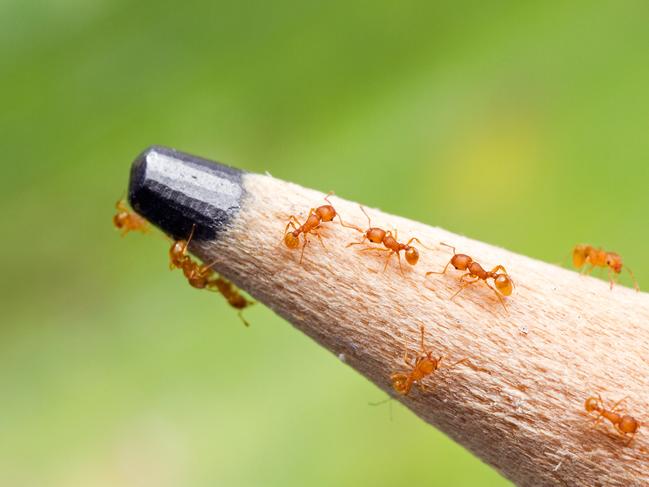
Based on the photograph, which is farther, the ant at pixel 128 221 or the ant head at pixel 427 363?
the ant at pixel 128 221

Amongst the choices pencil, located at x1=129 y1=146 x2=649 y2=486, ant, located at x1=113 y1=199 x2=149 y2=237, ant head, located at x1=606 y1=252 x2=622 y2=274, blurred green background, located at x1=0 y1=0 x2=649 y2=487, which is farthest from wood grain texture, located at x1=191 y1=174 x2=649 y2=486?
blurred green background, located at x1=0 y1=0 x2=649 y2=487

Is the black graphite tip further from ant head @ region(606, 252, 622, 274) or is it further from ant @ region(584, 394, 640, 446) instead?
ant head @ region(606, 252, 622, 274)

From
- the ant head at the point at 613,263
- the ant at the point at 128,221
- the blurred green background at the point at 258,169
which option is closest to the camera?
the ant head at the point at 613,263

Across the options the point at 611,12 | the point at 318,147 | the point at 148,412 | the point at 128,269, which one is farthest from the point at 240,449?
the point at 611,12

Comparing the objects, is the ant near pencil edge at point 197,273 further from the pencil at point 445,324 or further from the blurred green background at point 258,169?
the blurred green background at point 258,169

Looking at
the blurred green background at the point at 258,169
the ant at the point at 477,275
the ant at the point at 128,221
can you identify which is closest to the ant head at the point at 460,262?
the ant at the point at 477,275

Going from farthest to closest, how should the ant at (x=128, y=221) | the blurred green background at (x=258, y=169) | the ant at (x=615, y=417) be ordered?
the blurred green background at (x=258, y=169) < the ant at (x=128, y=221) < the ant at (x=615, y=417)

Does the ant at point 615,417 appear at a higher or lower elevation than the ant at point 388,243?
lower

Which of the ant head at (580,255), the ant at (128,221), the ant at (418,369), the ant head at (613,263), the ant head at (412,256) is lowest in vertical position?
the ant at (418,369)

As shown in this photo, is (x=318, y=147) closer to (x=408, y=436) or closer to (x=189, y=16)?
(x=189, y=16)

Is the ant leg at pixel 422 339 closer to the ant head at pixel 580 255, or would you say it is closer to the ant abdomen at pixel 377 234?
the ant abdomen at pixel 377 234
